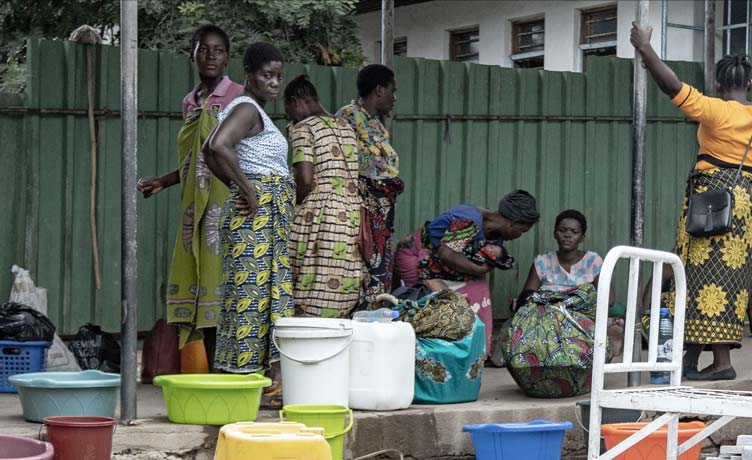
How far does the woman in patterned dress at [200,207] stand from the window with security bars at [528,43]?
919 centimetres

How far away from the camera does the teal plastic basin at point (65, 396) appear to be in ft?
17.5

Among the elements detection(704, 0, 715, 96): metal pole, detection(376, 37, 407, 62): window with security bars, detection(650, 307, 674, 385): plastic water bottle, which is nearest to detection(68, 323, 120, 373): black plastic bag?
detection(650, 307, 674, 385): plastic water bottle

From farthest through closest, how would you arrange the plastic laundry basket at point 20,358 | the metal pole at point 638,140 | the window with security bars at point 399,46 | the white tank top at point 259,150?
1. the window with security bars at point 399,46
2. the metal pole at point 638,140
3. the plastic laundry basket at point 20,358
4. the white tank top at point 259,150

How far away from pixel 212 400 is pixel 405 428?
1.02 meters

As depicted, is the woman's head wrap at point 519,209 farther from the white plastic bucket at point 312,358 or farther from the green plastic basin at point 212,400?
Result: the green plastic basin at point 212,400

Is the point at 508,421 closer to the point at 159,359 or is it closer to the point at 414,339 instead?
the point at 414,339

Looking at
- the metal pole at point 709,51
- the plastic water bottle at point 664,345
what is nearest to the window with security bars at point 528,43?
the metal pole at point 709,51

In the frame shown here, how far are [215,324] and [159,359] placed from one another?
709 millimetres

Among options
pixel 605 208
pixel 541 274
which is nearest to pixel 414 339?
pixel 541 274

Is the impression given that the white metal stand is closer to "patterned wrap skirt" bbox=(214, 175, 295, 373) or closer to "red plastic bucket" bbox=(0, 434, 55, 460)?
"patterned wrap skirt" bbox=(214, 175, 295, 373)

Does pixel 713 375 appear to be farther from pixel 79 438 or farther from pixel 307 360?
pixel 79 438

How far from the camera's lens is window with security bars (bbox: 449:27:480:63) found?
53.6ft

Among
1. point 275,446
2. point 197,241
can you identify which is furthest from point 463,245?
point 275,446

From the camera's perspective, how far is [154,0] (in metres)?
14.0
